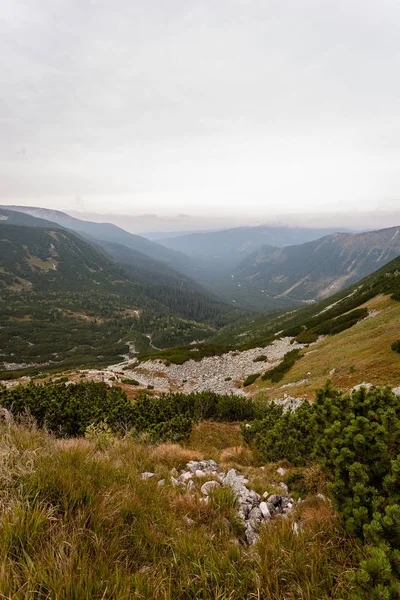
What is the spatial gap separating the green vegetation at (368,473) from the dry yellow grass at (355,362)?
1262 cm

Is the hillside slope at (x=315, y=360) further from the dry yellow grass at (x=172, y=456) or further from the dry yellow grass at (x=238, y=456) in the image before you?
the dry yellow grass at (x=172, y=456)

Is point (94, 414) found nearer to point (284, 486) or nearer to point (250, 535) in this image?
point (284, 486)

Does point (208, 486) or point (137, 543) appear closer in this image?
point (137, 543)

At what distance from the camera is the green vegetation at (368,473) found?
2.43m

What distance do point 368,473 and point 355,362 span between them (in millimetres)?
19718

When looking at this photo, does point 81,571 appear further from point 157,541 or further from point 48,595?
point 157,541

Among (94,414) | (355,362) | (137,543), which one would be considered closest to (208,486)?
(137,543)

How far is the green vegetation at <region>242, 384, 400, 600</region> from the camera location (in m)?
2.43

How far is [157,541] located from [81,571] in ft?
3.89

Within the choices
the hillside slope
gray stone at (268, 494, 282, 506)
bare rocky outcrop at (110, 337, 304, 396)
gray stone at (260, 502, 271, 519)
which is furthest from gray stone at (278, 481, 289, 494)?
bare rocky outcrop at (110, 337, 304, 396)

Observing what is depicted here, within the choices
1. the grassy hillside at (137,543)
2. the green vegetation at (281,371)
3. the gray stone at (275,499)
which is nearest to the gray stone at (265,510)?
the gray stone at (275,499)

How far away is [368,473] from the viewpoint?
3928 mm

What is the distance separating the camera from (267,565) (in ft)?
9.80

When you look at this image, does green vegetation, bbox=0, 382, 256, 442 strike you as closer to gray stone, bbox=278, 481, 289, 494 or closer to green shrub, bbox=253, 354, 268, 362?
gray stone, bbox=278, 481, 289, 494
